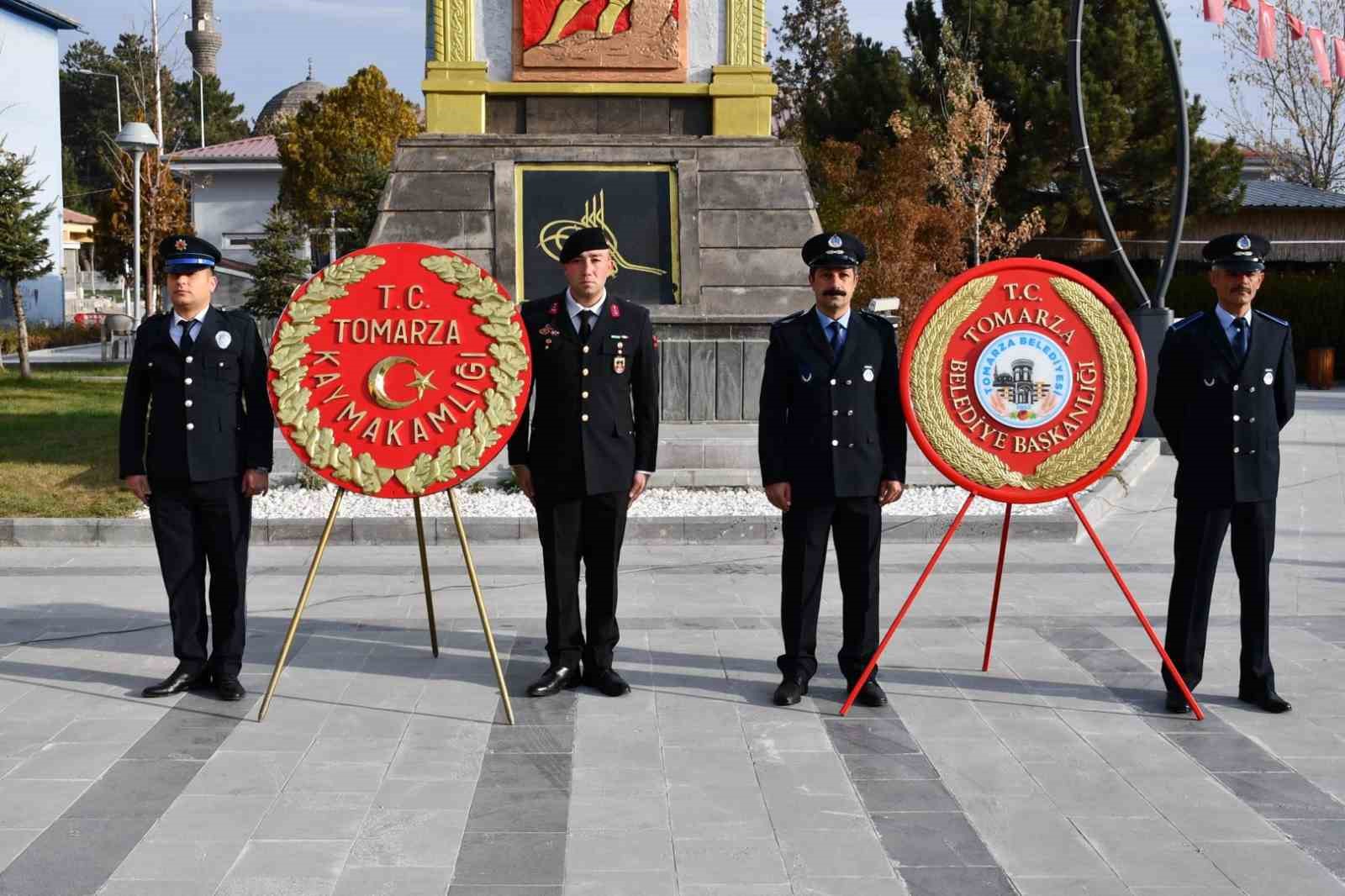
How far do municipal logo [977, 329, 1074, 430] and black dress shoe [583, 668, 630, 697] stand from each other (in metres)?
2.02

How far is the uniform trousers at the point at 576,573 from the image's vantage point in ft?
20.7

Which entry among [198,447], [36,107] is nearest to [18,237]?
[198,447]

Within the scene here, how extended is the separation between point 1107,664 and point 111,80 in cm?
7949

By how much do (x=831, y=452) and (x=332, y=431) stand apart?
6.98ft

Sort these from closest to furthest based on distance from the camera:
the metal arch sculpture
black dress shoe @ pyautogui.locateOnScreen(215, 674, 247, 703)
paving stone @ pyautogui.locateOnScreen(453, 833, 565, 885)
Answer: paving stone @ pyautogui.locateOnScreen(453, 833, 565, 885)
black dress shoe @ pyautogui.locateOnScreen(215, 674, 247, 703)
the metal arch sculpture

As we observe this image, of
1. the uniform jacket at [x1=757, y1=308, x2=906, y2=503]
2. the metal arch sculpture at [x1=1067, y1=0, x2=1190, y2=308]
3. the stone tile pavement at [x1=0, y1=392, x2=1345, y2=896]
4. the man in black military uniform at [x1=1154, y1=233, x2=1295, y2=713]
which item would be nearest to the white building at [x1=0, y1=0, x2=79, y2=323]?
the metal arch sculpture at [x1=1067, y1=0, x2=1190, y2=308]

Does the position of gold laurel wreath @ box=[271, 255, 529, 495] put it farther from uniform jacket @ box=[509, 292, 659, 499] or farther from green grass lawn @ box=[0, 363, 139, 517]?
green grass lawn @ box=[0, 363, 139, 517]

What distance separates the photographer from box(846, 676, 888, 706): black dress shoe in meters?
6.07

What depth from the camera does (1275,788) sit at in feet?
16.6

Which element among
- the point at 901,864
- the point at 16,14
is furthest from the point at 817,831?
the point at 16,14

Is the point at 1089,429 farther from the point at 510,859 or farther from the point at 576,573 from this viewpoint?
the point at 510,859

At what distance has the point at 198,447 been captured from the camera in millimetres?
6082

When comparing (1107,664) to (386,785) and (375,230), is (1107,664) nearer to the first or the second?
(386,785)

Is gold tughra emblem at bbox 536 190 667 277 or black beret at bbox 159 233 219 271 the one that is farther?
gold tughra emblem at bbox 536 190 667 277
